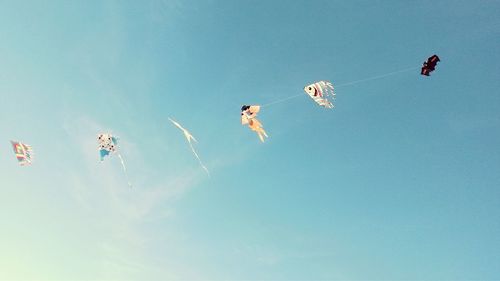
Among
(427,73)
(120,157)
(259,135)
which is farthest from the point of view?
(120,157)

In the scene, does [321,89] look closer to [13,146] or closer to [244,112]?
[244,112]

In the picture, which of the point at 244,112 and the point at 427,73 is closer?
the point at 427,73

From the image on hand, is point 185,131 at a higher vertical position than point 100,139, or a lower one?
lower

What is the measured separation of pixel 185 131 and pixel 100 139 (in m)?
13.4

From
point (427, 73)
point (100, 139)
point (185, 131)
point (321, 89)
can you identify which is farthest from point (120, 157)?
point (427, 73)

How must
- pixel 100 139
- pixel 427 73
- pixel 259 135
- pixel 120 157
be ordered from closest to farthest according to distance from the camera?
1. pixel 427 73
2. pixel 259 135
3. pixel 120 157
4. pixel 100 139

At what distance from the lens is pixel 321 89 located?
36312 mm

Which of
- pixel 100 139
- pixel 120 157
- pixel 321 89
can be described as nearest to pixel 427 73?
pixel 321 89

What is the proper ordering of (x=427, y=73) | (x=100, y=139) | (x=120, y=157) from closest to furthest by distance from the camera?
(x=427, y=73)
(x=120, y=157)
(x=100, y=139)

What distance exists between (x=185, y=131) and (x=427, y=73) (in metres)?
21.1

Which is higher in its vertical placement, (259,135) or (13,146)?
(13,146)

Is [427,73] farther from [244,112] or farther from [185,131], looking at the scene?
[185,131]

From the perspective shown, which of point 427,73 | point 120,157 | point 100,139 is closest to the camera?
point 427,73

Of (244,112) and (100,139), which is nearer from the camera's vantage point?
(244,112)
